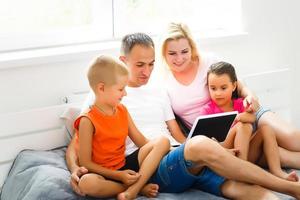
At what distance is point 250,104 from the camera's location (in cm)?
214

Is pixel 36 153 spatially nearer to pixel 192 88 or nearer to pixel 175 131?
pixel 175 131

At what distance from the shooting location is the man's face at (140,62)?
2.08 m

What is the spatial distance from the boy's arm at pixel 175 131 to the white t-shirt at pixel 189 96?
95 millimetres

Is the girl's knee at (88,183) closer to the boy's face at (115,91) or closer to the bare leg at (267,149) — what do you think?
the boy's face at (115,91)

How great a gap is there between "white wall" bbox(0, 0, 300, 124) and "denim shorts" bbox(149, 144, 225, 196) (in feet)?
2.28

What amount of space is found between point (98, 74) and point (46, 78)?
491 millimetres

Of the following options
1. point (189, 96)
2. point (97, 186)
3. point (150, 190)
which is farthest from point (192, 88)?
point (97, 186)

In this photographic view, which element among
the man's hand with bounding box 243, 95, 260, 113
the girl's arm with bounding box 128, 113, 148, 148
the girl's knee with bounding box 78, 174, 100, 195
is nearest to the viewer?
the girl's knee with bounding box 78, 174, 100, 195

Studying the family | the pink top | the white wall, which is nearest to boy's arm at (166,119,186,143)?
the family

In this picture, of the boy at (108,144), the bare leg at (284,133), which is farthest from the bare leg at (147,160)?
the bare leg at (284,133)

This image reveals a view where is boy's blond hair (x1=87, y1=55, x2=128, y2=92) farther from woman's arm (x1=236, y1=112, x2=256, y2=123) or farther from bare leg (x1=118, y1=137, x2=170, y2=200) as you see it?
woman's arm (x1=236, y1=112, x2=256, y2=123)

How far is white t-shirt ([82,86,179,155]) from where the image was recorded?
2170mm

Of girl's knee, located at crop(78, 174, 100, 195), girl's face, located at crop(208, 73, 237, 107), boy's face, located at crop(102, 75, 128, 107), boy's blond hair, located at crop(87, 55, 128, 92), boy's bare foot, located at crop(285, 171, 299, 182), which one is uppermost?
boy's blond hair, located at crop(87, 55, 128, 92)

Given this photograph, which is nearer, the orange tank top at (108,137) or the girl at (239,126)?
the orange tank top at (108,137)
